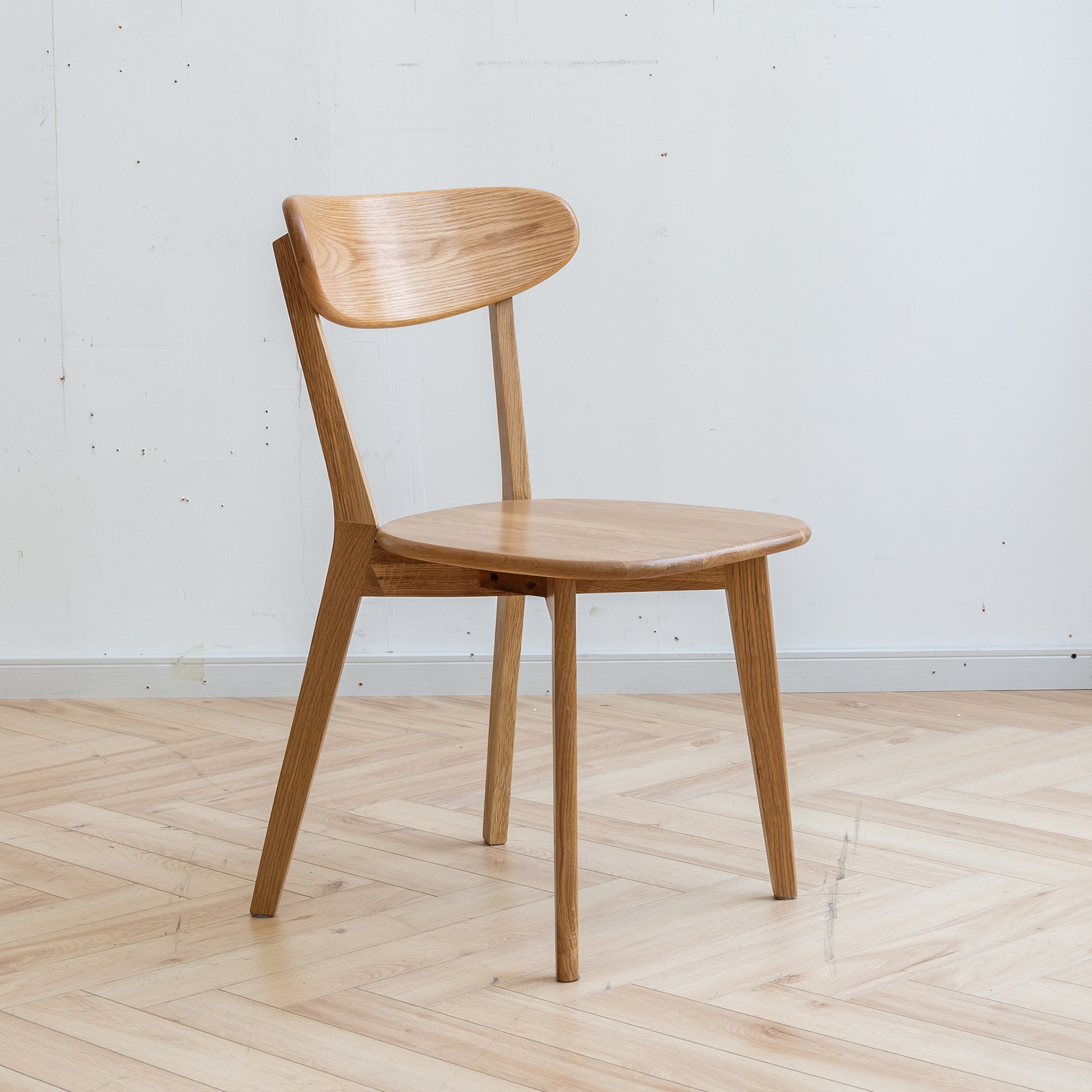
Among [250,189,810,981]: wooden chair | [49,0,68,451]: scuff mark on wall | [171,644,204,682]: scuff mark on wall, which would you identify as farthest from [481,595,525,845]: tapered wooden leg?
[49,0,68,451]: scuff mark on wall

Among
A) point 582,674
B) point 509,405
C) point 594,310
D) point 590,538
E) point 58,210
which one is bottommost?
point 582,674

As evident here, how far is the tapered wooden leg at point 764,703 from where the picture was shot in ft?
3.82

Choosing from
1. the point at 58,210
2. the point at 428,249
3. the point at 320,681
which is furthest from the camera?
the point at 58,210

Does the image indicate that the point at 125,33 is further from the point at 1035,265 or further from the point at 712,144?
the point at 1035,265

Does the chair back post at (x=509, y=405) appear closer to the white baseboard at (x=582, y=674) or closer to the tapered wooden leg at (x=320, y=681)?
the tapered wooden leg at (x=320, y=681)

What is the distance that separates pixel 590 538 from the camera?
3.56ft

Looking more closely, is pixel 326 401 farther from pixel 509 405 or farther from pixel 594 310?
pixel 594 310

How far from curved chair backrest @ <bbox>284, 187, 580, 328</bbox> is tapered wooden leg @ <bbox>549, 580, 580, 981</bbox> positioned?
340mm

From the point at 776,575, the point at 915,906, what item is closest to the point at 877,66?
the point at 776,575

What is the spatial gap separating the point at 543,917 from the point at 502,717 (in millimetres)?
249

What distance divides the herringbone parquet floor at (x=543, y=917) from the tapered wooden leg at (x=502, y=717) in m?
0.04

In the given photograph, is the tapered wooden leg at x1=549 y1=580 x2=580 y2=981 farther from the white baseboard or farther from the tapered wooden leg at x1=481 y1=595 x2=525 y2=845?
the white baseboard

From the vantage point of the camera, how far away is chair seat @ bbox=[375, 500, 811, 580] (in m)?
0.98

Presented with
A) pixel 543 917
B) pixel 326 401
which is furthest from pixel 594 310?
pixel 543 917
